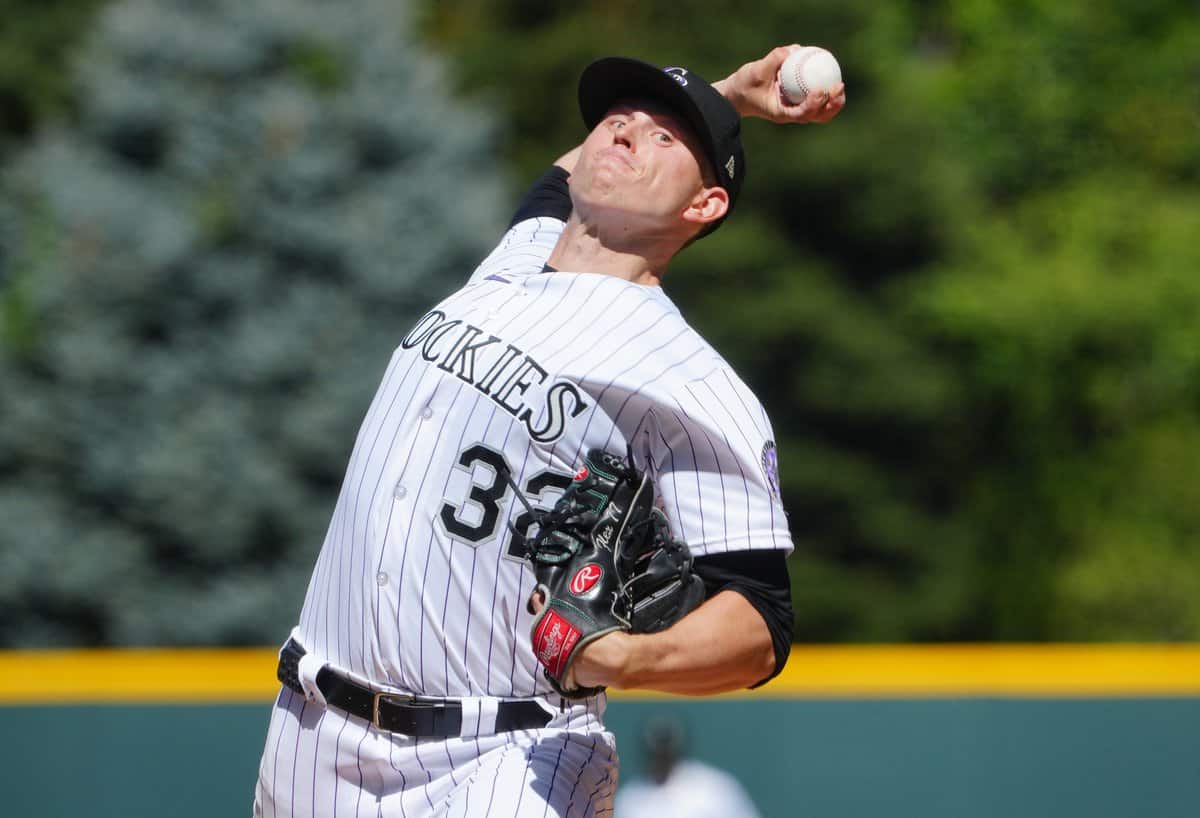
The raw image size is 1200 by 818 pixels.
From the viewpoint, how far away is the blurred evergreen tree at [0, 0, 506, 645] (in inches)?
408

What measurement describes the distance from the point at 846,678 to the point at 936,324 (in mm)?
11876

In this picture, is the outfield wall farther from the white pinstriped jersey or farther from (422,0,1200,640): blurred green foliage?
(422,0,1200,640): blurred green foliage

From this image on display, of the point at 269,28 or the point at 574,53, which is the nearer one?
the point at 269,28

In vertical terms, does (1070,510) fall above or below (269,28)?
below

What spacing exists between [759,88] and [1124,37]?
1883cm

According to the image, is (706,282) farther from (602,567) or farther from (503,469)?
(602,567)

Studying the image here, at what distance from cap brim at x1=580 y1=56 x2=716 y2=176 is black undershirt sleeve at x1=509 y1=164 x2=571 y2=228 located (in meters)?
0.26

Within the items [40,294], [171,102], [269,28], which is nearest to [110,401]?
[40,294]

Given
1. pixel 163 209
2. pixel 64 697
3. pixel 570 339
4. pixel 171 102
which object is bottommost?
pixel 64 697

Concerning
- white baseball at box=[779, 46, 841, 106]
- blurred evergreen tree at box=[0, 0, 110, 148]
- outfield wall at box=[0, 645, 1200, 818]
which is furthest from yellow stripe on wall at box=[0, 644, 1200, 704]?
blurred evergreen tree at box=[0, 0, 110, 148]

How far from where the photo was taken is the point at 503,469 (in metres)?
2.49

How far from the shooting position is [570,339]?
101 inches

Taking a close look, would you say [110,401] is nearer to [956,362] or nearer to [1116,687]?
[1116,687]

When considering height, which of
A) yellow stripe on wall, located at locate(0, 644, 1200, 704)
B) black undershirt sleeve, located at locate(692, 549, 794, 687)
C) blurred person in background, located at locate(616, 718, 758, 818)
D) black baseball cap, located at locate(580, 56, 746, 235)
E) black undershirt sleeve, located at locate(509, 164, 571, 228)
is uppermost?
black baseball cap, located at locate(580, 56, 746, 235)
